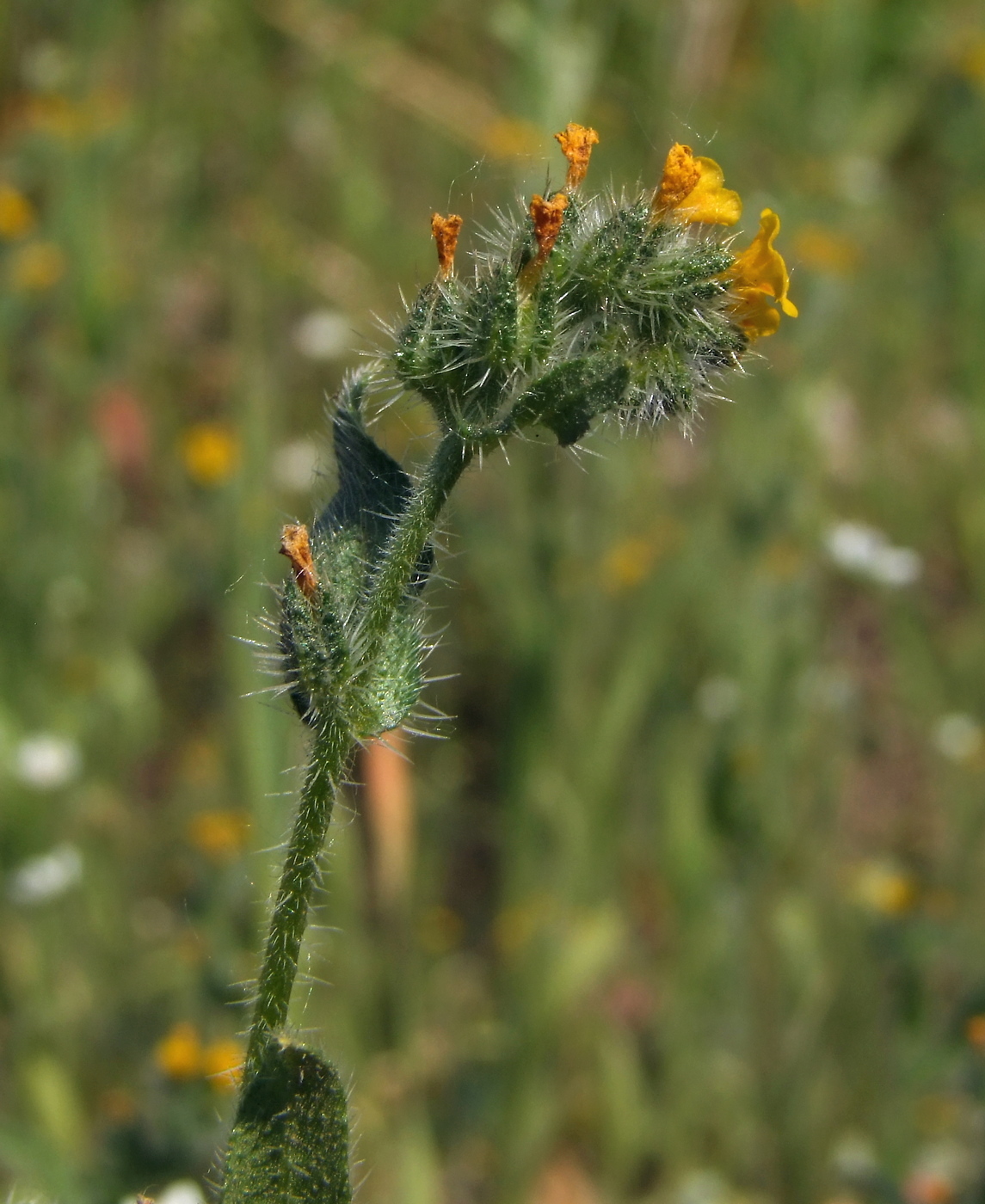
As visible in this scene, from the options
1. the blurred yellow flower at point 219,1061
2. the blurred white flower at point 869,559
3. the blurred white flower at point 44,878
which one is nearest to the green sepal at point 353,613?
the blurred yellow flower at point 219,1061

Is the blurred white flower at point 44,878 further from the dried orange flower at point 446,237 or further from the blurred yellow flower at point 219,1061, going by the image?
the dried orange flower at point 446,237

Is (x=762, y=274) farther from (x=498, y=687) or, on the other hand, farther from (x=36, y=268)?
(x=36, y=268)

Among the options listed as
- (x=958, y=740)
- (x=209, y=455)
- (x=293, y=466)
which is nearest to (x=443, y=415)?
(x=958, y=740)

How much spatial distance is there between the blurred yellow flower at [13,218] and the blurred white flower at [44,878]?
82.0 inches

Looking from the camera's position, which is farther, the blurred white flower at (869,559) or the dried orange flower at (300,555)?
the blurred white flower at (869,559)

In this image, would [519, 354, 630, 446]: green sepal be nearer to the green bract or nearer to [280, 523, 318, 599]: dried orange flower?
the green bract

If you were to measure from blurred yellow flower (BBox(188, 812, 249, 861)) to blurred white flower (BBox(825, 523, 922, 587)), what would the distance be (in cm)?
146

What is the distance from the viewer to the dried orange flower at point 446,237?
105cm

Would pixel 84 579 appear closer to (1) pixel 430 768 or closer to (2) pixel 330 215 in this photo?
(1) pixel 430 768

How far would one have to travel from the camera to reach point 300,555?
982mm

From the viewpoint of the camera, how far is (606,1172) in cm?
255

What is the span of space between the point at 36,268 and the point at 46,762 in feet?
5.90

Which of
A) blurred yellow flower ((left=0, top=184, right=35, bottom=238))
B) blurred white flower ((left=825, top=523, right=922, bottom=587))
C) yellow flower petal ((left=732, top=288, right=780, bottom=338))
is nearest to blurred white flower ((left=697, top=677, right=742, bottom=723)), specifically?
blurred white flower ((left=825, top=523, right=922, bottom=587))

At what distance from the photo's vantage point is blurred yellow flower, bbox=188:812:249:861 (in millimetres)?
2427
